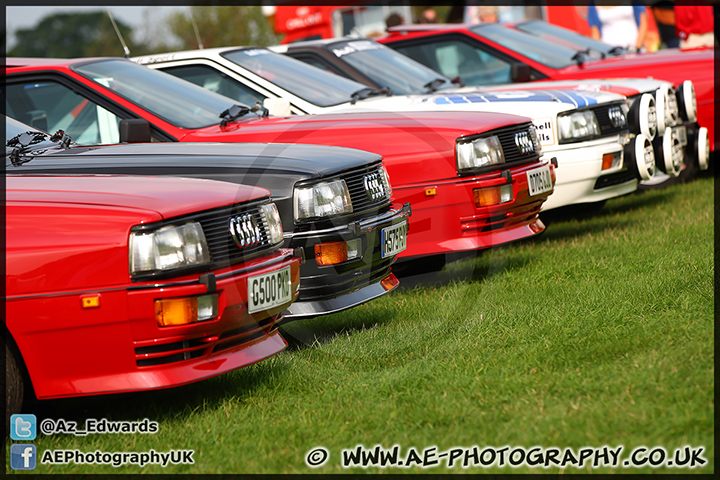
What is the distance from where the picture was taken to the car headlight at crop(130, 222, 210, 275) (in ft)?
10.5

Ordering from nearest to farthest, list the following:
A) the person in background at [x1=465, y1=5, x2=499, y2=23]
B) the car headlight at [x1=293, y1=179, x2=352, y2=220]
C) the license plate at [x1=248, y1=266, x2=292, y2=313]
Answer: the license plate at [x1=248, y1=266, x2=292, y2=313] → the car headlight at [x1=293, y1=179, x2=352, y2=220] → the person in background at [x1=465, y1=5, x2=499, y2=23]

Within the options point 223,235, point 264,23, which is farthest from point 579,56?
point 264,23

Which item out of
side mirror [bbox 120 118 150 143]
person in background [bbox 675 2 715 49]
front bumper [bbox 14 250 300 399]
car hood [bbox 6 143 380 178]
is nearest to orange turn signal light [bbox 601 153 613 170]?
car hood [bbox 6 143 380 178]

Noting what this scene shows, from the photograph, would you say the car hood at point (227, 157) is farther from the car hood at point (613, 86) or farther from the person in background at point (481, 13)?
the person in background at point (481, 13)

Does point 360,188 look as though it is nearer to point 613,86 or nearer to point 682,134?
point 613,86

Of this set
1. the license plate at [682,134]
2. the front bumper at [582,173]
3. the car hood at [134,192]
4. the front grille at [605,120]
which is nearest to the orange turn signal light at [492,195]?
the front bumper at [582,173]

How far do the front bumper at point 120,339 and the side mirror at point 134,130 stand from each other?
192 cm

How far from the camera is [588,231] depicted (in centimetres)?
702

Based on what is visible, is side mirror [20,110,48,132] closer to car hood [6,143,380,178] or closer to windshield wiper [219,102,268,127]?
windshield wiper [219,102,268,127]

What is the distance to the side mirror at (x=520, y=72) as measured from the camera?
8570mm

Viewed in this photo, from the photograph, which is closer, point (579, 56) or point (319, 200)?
point (319, 200)

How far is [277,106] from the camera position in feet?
20.4

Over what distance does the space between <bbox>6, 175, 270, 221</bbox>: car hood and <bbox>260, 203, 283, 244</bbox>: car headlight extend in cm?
6

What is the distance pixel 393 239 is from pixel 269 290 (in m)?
1.14
